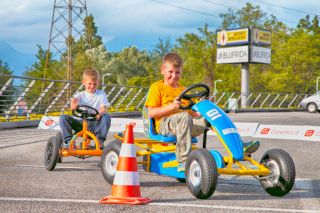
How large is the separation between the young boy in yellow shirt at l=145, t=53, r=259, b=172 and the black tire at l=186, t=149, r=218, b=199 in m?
0.25

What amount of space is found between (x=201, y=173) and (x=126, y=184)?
641mm

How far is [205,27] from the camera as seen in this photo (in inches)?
2938

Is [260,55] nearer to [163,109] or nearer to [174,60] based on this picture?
[174,60]

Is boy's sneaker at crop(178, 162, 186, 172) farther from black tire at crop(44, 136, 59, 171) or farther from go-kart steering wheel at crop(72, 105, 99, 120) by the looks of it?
go-kart steering wheel at crop(72, 105, 99, 120)

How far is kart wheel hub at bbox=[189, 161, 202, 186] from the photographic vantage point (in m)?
5.17

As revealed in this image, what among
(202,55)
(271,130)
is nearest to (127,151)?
(271,130)

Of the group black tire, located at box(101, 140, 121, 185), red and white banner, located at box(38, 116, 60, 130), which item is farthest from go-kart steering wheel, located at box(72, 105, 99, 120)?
red and white banner, located at box(38, 116, 60, 130)

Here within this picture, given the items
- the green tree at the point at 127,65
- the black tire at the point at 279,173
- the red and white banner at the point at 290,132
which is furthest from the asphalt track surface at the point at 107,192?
the green tree at the point at 127,65

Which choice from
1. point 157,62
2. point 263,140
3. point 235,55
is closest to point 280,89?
point 235,55

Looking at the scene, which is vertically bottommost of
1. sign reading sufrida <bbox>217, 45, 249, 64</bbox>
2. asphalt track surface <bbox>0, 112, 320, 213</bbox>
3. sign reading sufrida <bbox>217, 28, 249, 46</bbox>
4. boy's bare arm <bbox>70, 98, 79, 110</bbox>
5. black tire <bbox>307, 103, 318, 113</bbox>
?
asphalt track surface <bbox>0, 112, 320, 213</bbox>

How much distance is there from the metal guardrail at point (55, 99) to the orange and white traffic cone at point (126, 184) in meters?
10.2

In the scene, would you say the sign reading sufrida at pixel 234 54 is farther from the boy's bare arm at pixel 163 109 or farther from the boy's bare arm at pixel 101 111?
the boy's bare arm at pixel 163 109

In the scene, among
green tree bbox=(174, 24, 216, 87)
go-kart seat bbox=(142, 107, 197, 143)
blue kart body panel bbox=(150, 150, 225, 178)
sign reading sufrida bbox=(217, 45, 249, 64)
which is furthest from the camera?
green tree bbox=(174, 24, 216, 87)

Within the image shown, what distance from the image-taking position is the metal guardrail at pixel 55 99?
16.6 m
